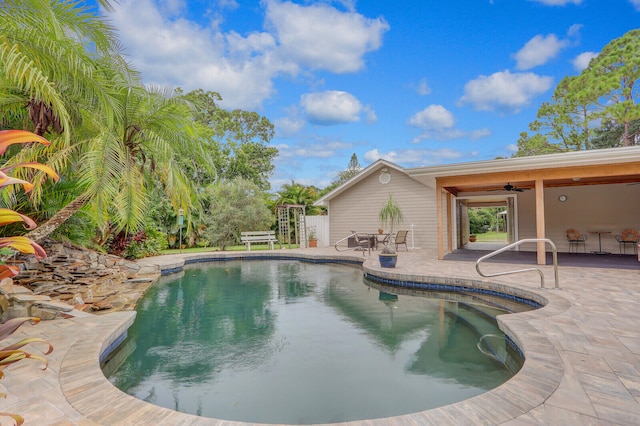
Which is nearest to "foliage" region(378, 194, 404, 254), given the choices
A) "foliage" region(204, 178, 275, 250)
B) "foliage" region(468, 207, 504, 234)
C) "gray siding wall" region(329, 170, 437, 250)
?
"gray siding wall" region(329, 170, 437, 250)

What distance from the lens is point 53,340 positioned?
4082 mm

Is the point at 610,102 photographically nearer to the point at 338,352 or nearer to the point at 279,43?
the point at 279,43

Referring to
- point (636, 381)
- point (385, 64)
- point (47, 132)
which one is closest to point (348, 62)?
point (385, 64)

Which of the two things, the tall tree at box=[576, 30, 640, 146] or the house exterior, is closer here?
the house exterior

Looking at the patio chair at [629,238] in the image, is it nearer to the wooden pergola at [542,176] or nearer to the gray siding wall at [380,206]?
the wooden pergola at [542,176]

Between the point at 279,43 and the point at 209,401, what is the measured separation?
17.4m

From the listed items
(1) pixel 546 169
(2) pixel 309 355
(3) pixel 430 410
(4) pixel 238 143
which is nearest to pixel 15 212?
(3) pixel 430 410

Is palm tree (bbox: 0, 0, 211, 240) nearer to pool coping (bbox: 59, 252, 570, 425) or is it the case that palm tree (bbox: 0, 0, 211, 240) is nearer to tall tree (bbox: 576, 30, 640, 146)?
pool coping (bbox: 59, 252, 570, 425)

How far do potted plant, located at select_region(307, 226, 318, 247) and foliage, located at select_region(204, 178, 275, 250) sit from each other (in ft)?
6.63

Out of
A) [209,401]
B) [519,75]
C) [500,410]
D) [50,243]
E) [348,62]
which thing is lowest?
[209,401]

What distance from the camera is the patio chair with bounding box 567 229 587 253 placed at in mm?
11508

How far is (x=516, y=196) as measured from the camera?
12.9m

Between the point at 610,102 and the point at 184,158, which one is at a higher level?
the point at 610,102

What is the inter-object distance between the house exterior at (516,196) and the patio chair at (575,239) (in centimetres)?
18
